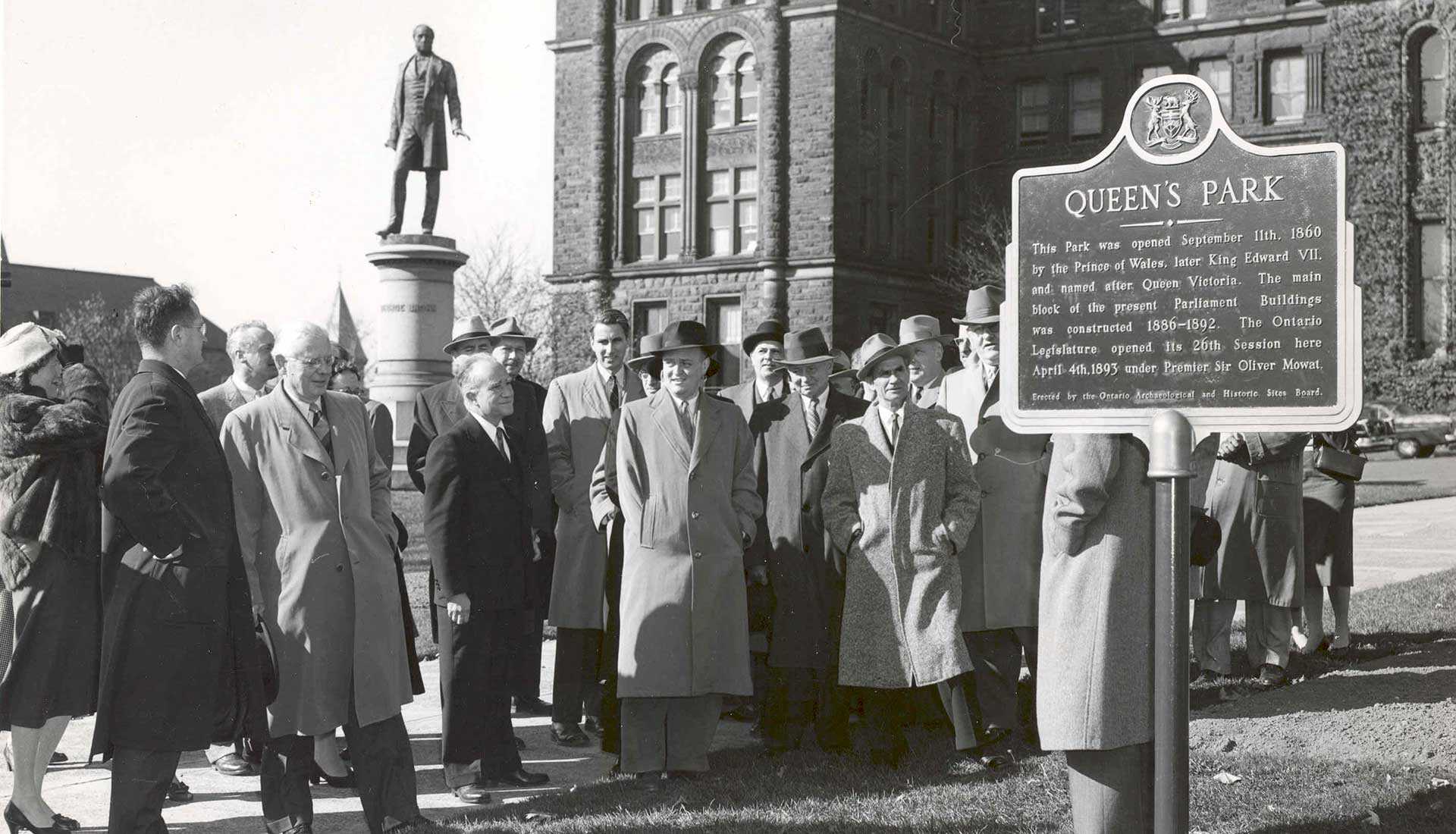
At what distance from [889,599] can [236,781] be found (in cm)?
329

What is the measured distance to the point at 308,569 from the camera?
581cm

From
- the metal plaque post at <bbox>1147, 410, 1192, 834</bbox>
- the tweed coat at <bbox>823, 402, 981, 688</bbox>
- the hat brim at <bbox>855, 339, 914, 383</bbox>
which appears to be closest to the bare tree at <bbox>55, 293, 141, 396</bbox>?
the hat brim at <bbox>855, 339, 914, 383</bbox>

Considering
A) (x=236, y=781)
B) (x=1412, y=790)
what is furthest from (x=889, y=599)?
(x=236, y=781)

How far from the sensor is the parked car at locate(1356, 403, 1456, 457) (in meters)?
33.7

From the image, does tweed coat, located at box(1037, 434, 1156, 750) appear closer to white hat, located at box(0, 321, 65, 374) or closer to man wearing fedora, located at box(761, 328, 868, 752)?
man wearing fedora, located at box(761, 328, 868, 752)

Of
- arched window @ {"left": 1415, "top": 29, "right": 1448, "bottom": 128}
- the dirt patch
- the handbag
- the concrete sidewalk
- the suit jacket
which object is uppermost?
arched window @ {"left": 1415, "top": 29, "right": 1448, "bottom": 128}

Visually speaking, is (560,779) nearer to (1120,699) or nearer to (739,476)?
(739,476)

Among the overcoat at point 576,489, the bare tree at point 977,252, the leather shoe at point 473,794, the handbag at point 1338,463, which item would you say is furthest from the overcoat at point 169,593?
the bare tree at point 977,252

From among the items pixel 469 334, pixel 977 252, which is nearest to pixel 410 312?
pixel 469 334

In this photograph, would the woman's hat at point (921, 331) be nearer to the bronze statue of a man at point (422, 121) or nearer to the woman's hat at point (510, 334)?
the woman's hat at point (510, 334)

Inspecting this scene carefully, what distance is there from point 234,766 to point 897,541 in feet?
11.4

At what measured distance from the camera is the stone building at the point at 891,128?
121ft

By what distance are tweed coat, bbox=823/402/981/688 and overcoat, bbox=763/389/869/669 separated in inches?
12.3

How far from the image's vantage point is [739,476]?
7.12 meters
